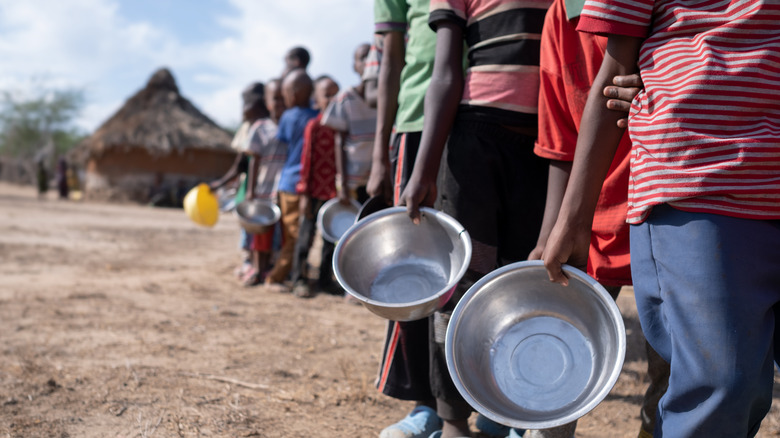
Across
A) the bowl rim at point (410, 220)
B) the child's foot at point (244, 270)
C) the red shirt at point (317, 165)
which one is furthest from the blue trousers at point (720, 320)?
the child's foot at point (244, 270)

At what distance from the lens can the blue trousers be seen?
111cm

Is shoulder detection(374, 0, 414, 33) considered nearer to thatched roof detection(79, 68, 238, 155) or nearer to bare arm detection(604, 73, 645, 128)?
bare arm detection(604, 73, 645, 128)

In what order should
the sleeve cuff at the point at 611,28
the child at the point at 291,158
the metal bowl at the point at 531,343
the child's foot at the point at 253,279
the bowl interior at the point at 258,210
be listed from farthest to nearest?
1. the child's foot at the point at 253,279
2. the bowl interior at the point at 258,210
3. the child at the point at 291,158
4. the metal bowl at the point at 531,343
5. the sleeve cuff at the point at 611,28

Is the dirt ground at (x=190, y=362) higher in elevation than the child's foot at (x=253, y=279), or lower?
higher

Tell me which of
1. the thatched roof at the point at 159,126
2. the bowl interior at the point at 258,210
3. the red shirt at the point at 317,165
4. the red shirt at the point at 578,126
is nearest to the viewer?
the red shirt at the point at 578,126

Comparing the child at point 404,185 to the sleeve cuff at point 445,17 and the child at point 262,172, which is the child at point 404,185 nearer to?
the sleeve cuff at point 445,17

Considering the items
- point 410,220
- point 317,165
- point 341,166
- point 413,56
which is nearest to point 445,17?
point 413,56

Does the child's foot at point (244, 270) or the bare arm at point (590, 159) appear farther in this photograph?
the child's foot at point (244, 270)

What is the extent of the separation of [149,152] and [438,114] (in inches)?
750

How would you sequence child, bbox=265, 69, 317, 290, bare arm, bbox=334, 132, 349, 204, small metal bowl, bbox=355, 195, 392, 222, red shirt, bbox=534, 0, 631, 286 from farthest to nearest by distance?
child, bbox=265, 69, 317, 290
bare arm, bbox=334, 132, 349, 204
small metal bowl, bbox=355, 195, 392, 222
red shirt, bbox=534, 0, 631, 286

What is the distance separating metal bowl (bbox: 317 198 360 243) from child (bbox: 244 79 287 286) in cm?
125

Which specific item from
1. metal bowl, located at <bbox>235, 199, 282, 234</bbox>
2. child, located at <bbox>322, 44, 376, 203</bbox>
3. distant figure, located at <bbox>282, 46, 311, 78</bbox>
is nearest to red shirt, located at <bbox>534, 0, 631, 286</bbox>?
child, located at <bbox>322, 44, 376, 203</bbox>

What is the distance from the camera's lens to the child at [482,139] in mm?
1790

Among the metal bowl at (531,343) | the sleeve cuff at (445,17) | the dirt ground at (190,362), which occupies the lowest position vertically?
the dirt ground at (190,362)
